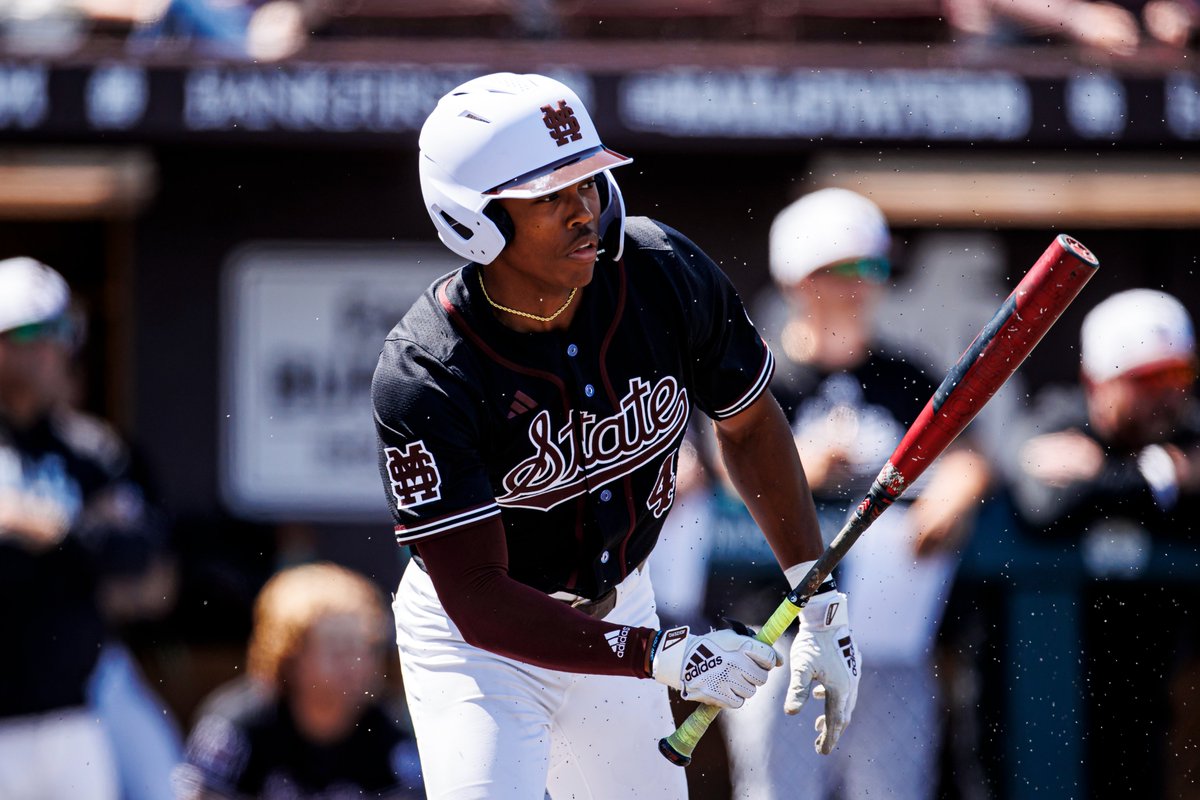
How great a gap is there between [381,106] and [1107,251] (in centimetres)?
327

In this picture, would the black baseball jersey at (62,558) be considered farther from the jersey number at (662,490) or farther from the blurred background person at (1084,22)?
the blurred background person at (1084,22)

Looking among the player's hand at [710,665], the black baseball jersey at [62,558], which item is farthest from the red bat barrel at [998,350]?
the black baseball jersey at [62,558]

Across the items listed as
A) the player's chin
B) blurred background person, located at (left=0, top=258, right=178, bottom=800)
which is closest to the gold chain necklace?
the player's chin

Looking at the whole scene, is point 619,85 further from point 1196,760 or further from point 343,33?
point 1196,760

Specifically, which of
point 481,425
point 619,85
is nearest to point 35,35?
point 619,85

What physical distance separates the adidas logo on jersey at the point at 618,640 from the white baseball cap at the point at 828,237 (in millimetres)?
2115

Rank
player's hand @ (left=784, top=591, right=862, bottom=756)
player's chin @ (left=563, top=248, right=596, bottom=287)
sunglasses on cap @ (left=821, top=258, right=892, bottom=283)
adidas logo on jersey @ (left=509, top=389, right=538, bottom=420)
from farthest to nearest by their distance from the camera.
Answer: sunglasses on cap @ (left=821, top=258, right=892, bottom=283) → player's hand @ (left=784, top=591, right=862, bottom=756) → adidas logo on jersey @ (left=509, top=389, right=538, bottom=420) → player's chin @ (left=563, top=248, right=596, bottom=287)

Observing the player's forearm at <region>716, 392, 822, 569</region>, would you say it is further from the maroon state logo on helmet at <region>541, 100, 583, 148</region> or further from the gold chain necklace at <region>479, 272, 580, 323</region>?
the maroon state logo on helmet at <region>541, 100, 583, 148</region>

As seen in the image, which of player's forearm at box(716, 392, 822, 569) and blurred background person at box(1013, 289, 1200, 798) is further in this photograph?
blurred background person at box(1013, 289, 1200, 798)

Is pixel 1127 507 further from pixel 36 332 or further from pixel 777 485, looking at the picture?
pixel 36 332

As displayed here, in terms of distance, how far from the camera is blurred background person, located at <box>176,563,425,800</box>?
489 centimetres

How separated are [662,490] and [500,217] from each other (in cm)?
72

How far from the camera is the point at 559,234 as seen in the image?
324 centimetres

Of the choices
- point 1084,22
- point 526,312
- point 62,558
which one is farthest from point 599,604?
point 1084,22
